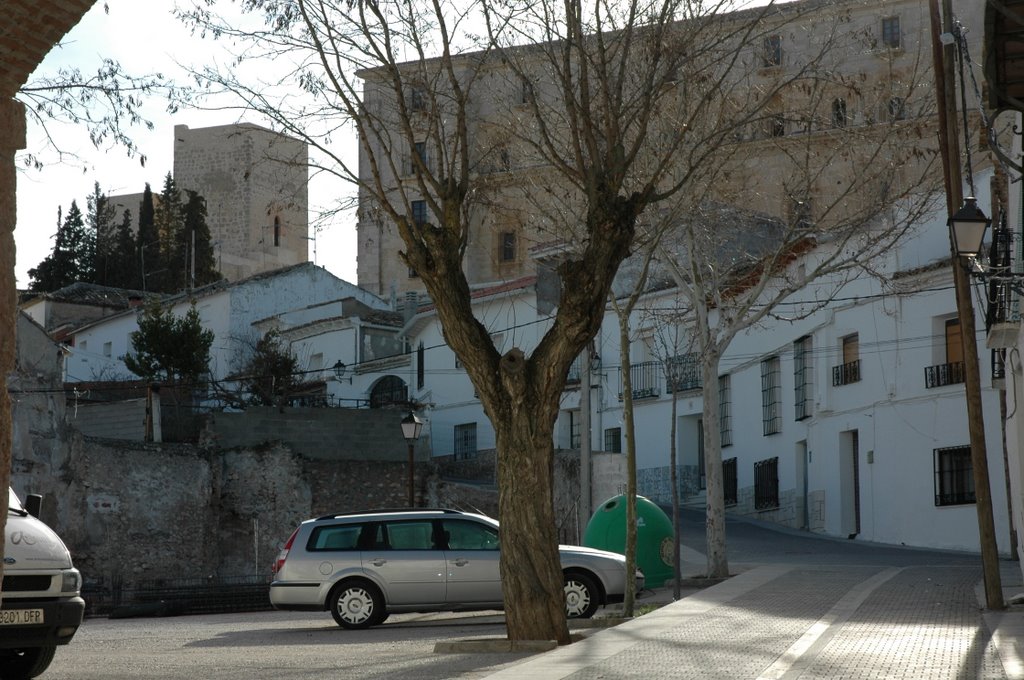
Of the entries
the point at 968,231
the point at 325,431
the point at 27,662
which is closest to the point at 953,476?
the point at 968,231

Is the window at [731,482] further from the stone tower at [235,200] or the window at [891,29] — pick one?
the stone tower at [235,200]

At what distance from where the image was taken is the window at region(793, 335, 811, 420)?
3291 centimetres

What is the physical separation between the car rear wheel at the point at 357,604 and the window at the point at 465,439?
28012mm

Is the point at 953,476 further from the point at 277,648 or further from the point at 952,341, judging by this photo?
the point at 277,648

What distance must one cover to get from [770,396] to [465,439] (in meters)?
12.9

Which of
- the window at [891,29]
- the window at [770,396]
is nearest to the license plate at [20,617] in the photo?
the window at [770,396]

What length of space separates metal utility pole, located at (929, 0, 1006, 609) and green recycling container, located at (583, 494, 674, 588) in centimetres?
635

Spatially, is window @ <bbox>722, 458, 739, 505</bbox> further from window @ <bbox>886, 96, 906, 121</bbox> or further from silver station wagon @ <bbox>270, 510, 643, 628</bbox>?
silver station wagon @ <bbox>270, 510, 643, 628</bbox>

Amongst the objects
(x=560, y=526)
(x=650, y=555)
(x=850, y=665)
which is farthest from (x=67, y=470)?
(x=850, y=665)

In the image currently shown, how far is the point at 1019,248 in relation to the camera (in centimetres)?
1733

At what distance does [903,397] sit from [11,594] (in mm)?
23539

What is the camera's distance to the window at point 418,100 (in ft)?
47.4

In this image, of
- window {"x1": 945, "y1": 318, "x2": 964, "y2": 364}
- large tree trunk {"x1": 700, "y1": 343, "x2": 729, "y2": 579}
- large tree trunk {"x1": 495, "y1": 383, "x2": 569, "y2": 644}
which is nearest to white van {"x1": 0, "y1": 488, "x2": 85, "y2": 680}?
large tree trunk {"x1": 495, "y1": 383, "x2": 569, "y2": 644}

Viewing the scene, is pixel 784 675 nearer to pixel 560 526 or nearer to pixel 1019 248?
pixel 1019 248
